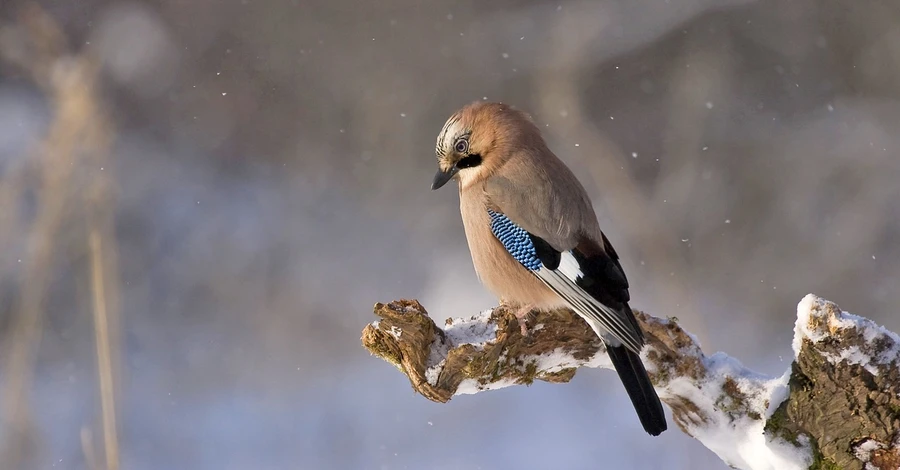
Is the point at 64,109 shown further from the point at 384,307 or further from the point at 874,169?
the point at 874,169

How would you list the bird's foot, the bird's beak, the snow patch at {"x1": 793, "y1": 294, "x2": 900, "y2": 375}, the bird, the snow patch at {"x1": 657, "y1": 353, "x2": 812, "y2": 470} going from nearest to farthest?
the snow patch at {"x1": 793, "y1": 294, "x2": 900, "y2": 375}
the snow patch at {"x1": 657, "y1": 353, "x2": 812, "y2": 470}
the bird's foot
the bird
the bird's beak

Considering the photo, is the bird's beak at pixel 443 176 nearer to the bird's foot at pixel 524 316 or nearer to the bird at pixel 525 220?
the bird at pixel 525 220

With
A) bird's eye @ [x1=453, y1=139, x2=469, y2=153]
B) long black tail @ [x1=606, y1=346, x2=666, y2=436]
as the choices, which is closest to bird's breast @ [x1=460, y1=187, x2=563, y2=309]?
bird's eye @ [x1=453, y1=139, x2=469, y2=153]

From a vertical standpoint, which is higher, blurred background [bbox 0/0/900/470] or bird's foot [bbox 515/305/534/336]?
blurred background [bbox 0/0/900/470]

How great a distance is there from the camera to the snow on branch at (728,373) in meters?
1.84

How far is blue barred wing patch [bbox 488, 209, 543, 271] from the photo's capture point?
2.63m

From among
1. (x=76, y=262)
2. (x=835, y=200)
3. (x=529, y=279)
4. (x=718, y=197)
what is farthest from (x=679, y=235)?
(x=76, y=262)

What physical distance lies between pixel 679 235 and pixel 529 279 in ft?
11.5

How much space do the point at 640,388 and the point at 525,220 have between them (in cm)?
67

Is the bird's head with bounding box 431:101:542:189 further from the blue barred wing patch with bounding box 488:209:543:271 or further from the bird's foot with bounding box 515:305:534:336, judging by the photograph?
the bird's foot with bounding box 515:305:534:336

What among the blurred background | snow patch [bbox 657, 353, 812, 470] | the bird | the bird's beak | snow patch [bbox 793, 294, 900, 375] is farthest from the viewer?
the blurred background

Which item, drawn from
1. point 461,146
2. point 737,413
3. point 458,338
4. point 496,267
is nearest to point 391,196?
point 461,146

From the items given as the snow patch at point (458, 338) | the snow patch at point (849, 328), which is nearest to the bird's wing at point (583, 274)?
the snow patch at point (458, 338)

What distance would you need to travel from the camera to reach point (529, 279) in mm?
2631
